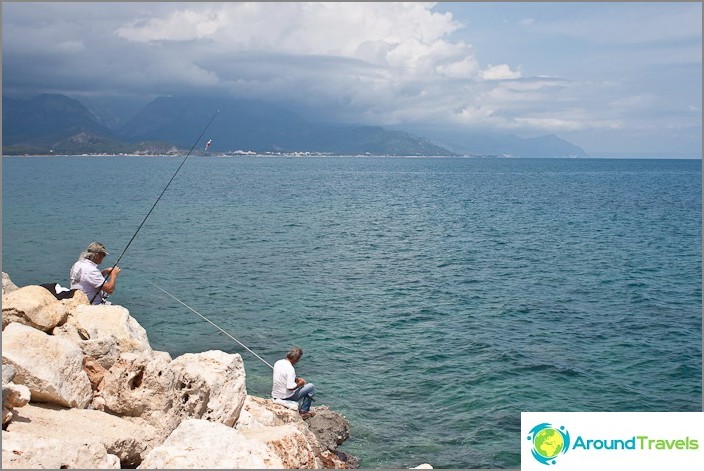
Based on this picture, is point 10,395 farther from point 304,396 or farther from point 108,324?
point 304,396

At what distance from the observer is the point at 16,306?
995 centimetres

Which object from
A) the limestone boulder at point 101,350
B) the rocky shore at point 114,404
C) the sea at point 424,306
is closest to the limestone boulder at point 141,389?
the rocky shore at point 114,404

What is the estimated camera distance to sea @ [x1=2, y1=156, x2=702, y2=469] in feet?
52.5

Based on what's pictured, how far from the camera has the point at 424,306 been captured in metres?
25.6

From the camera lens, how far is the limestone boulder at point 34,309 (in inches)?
391

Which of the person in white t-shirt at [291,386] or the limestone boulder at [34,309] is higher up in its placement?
the limestone boulder at [34,309]

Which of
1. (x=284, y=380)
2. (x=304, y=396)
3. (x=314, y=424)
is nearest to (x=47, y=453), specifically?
(x=284, y=380)

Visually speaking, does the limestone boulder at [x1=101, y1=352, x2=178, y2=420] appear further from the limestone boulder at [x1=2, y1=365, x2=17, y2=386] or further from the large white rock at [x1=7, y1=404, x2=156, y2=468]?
the limestone boulder at [x1=2, y1=365, x2=17, y2=386]

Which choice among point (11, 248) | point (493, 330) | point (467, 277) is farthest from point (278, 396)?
point (11, 248)

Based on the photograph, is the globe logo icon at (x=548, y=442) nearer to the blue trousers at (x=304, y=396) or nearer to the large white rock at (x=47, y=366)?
the large white rock at (x=47, y=366)

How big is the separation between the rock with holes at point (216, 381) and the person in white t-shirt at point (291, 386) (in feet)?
6.97

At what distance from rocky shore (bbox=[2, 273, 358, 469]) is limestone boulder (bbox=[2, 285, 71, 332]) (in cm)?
2

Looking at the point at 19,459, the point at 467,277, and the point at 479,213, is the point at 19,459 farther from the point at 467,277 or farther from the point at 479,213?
the point at 479,213

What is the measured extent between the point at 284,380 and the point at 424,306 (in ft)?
43.1
